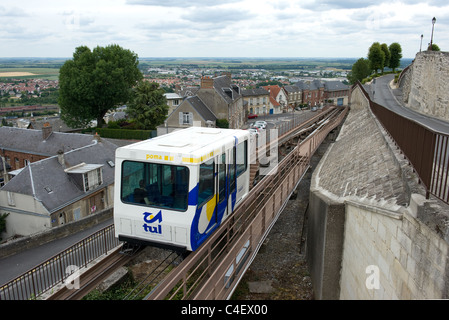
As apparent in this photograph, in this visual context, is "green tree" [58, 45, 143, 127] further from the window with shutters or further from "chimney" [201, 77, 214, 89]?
"chimney" [201, 77, 214, 89]

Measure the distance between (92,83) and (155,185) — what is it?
43.5 metres

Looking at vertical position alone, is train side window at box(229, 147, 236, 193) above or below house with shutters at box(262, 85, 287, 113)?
above

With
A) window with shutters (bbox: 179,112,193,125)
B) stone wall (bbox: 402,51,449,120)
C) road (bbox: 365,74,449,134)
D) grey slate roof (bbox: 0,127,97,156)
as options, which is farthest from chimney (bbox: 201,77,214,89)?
stone wall (bbox: 402,51,449,120)

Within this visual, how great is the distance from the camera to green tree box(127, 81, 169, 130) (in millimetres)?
45594

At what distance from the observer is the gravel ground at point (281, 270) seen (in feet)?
35.5

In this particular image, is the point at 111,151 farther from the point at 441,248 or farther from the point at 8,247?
the point at 441,248

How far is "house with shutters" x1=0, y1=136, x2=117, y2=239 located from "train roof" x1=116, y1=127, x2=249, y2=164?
1691 cm

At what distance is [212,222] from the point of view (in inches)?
330

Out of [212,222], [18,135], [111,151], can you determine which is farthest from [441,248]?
[18,135]

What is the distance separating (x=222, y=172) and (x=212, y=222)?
4.16 feet

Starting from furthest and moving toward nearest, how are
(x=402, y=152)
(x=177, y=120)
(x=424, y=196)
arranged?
(x=177, y=120), (x=402, y=152), (x=424, y=196)

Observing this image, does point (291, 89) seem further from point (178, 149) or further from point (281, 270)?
point (178, 149)

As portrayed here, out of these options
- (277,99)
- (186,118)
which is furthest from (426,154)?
(277,99)

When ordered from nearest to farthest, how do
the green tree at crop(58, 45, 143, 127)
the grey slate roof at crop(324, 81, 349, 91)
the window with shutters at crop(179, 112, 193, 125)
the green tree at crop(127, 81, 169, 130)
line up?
the window with shutters at crop(179, 112, 193, 125)
the green tree at crop(127, 81, 169, 130)
the green tree at crop(58, 45, 143, 127)
the grey slate roof at crop(324, 81, 349, 91)
